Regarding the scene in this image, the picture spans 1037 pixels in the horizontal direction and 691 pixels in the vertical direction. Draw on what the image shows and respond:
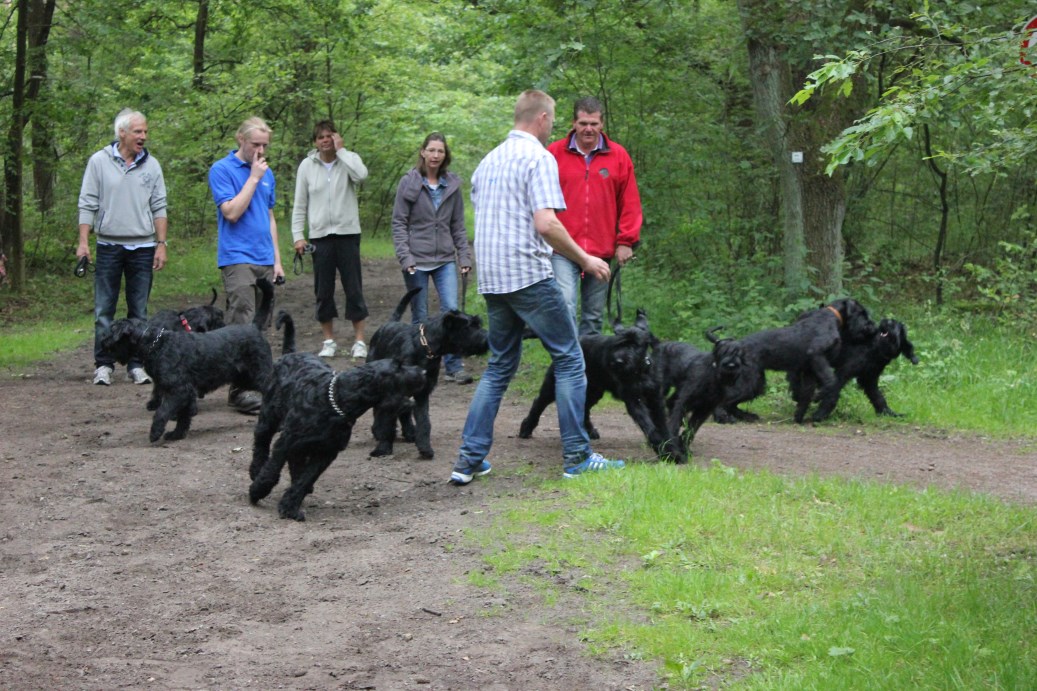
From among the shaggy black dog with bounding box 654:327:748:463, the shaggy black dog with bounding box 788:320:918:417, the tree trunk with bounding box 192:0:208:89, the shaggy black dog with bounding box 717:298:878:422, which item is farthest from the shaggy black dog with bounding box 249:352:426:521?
the tree trunk with bounding box 192:0:208:89

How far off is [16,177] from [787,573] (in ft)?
50.5

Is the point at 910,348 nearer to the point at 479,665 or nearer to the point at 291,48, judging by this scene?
the point at 479,665

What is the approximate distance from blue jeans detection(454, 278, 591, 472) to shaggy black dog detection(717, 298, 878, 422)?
9.23 feet

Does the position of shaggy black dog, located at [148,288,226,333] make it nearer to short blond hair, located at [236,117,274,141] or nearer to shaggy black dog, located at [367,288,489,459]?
short blond hair, located at [236,117,274,141]

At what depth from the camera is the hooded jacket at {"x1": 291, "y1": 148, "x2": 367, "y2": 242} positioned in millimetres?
11609

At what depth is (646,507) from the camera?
6.29 m

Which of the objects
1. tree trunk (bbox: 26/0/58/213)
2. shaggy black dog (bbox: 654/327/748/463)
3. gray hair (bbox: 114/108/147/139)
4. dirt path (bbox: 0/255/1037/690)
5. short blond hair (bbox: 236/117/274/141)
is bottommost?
dirt path (bbox: 0/255/1037/690)

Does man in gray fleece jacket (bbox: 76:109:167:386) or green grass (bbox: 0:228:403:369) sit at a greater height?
man in gray fleece jacket (bbox: 76:109:167:386)

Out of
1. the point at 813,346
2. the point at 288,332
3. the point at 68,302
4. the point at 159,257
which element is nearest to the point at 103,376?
the point at 159,257

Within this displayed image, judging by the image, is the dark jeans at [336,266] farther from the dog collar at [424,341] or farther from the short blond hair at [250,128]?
the dog collar at [424,341]

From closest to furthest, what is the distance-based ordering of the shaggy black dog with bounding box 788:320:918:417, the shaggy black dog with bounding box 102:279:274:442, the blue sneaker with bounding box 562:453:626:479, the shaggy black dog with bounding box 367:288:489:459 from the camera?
the blue sneaker with bounding box 562:453:626:479 < the shaggy black dog with bounding box 367:288:489:459 < the shaggy black dog with bounding box 102:279:274:442 < the shaggy black dog with bounding box 788:320:918:417

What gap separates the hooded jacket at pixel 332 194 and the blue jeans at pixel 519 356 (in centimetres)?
496

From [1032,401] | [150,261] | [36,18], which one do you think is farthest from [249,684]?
[36,18]

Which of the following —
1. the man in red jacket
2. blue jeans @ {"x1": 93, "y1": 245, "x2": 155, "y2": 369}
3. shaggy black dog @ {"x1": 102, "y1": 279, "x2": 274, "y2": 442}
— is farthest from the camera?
blue jeans @ {"x1": 93, "y1": 245, "x2": 155, "y2": 369}
